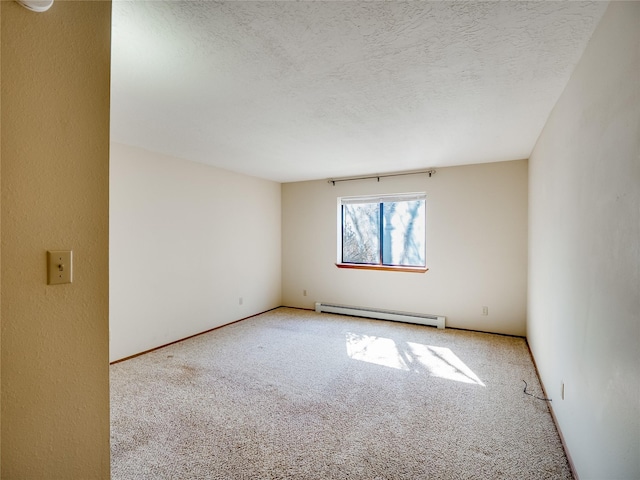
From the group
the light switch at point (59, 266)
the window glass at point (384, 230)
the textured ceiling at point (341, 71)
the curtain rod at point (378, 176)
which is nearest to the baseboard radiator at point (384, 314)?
the window glass at point (384, 230)

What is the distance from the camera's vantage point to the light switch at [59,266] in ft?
3.20

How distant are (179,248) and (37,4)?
3070mm

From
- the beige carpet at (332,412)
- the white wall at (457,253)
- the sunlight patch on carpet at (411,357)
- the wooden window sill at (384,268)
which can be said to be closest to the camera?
the beige carpet at (332,412)

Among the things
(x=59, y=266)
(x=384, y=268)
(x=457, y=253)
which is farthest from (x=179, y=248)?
(x=457, y=253)

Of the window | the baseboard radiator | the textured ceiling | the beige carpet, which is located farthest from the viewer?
the window

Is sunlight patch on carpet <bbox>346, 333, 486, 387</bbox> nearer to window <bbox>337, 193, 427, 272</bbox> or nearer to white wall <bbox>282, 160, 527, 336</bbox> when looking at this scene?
white wall <bbox>282, 160, 527, 336</bbox>

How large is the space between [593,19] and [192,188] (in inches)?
148

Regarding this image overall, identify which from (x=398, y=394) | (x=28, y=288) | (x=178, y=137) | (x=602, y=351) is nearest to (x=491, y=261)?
(x=398, y=394)

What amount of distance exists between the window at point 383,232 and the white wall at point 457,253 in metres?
0.15

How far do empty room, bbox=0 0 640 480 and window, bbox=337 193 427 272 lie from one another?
0.06 m

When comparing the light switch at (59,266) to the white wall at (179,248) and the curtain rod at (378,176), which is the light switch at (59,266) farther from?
the curtain rod at (378,176)

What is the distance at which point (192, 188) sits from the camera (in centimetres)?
390

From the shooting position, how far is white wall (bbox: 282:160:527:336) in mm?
3893

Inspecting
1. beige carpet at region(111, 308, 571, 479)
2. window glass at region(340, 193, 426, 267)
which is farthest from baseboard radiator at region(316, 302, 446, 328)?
window glass at region(340, 193, 426, 267)
